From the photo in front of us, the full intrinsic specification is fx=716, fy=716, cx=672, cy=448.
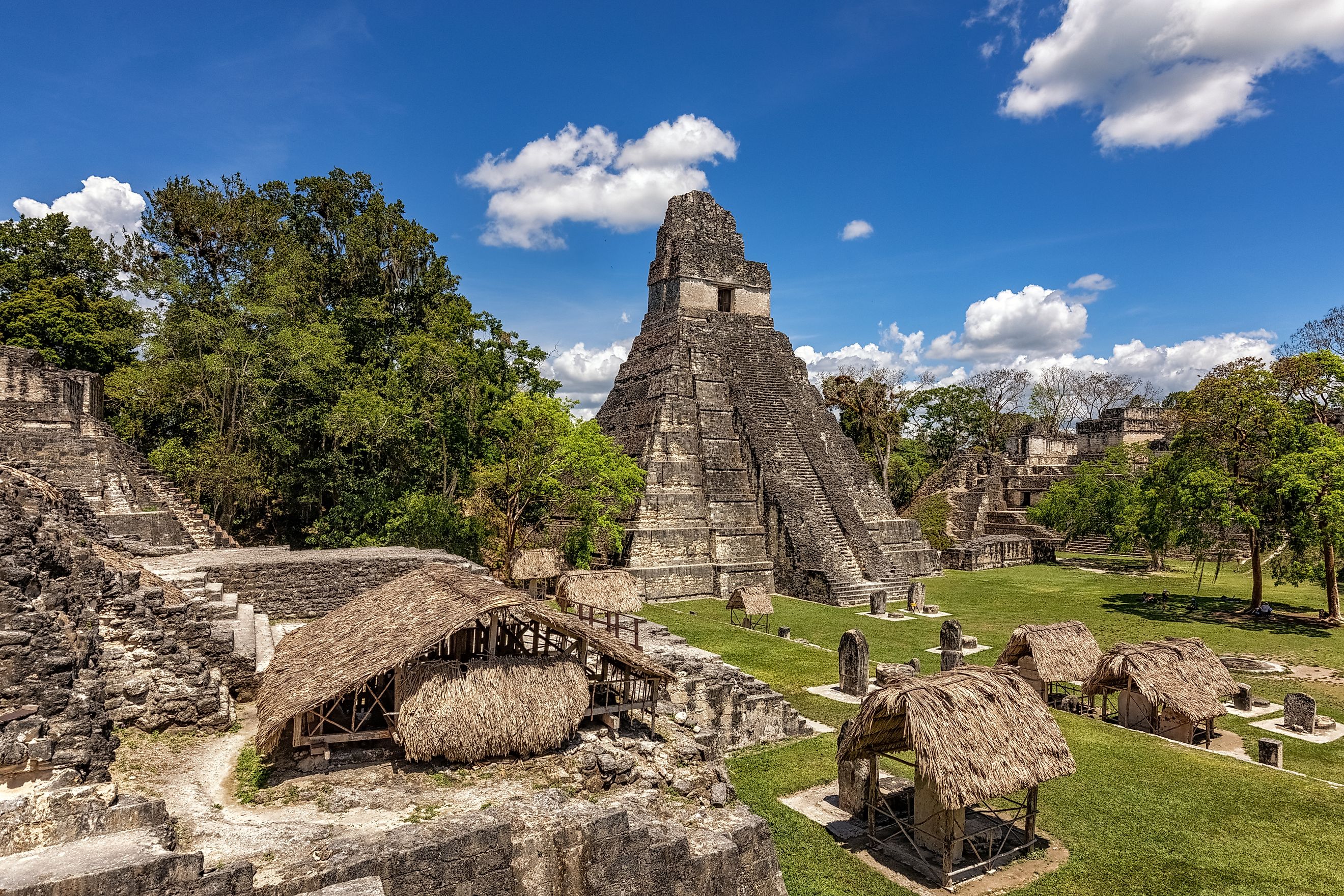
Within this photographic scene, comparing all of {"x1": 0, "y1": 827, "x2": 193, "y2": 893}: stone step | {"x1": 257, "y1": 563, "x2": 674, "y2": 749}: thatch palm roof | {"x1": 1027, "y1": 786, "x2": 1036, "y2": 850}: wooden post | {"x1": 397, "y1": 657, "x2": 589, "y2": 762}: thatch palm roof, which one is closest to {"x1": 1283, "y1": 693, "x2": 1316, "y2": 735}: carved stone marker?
{"x1": 1027, "y1": 786, "x2": 1036, "y2": 850}: wooden post

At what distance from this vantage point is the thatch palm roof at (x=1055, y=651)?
517 inches

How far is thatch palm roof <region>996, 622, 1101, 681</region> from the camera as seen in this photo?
43.1 ft

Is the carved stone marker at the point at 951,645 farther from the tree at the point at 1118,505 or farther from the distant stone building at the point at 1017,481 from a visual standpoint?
the distant stone building at the point at 1017,481

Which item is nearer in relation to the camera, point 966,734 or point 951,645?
point 966,734

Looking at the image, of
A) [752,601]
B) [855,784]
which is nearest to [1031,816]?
[855,784]

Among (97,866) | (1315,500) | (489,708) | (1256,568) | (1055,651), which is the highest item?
(1315,500)

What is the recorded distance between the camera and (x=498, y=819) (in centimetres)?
553

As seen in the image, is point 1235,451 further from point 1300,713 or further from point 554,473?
point 554,473

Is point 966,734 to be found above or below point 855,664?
above

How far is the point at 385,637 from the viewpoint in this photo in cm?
769

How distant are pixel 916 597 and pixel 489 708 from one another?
17.9 m

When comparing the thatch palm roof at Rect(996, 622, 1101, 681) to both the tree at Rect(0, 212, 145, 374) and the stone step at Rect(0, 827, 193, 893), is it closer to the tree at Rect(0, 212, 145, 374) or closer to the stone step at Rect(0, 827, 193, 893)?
the stone step at Rect(0, 827, 193, 893)

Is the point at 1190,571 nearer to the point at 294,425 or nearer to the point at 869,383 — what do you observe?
the point at 869,383

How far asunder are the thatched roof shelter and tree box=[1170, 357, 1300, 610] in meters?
18.6
